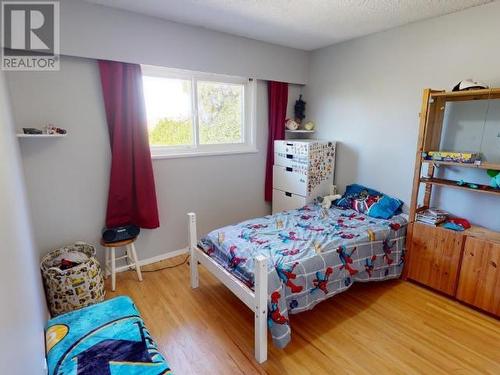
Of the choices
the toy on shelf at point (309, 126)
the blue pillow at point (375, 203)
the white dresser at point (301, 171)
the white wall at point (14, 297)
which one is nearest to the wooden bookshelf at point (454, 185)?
the blue pillow at point (375, 203)

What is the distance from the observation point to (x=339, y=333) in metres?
2.01

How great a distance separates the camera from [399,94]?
9.29 feet

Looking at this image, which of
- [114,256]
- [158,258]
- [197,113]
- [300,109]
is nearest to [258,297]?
[114,256]

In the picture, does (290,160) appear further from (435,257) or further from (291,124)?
(435,257)

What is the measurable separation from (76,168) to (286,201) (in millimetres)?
2313

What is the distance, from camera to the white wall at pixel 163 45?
2.21m

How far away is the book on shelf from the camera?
2.46 m

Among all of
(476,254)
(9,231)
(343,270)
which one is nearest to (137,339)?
(9,231)

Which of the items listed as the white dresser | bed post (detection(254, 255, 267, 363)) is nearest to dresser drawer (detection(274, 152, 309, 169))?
the white dresser

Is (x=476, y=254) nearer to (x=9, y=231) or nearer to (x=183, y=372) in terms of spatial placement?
(x=183, y=372)

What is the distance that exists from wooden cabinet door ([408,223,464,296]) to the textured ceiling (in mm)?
1872

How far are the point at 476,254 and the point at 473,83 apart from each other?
132cm

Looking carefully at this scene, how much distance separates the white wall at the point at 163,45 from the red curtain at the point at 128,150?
0.49 feet

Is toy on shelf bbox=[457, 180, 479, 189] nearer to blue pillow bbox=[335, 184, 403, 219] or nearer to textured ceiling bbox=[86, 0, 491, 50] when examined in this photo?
blue pillow bbox=[335, 184, 403, 219]
